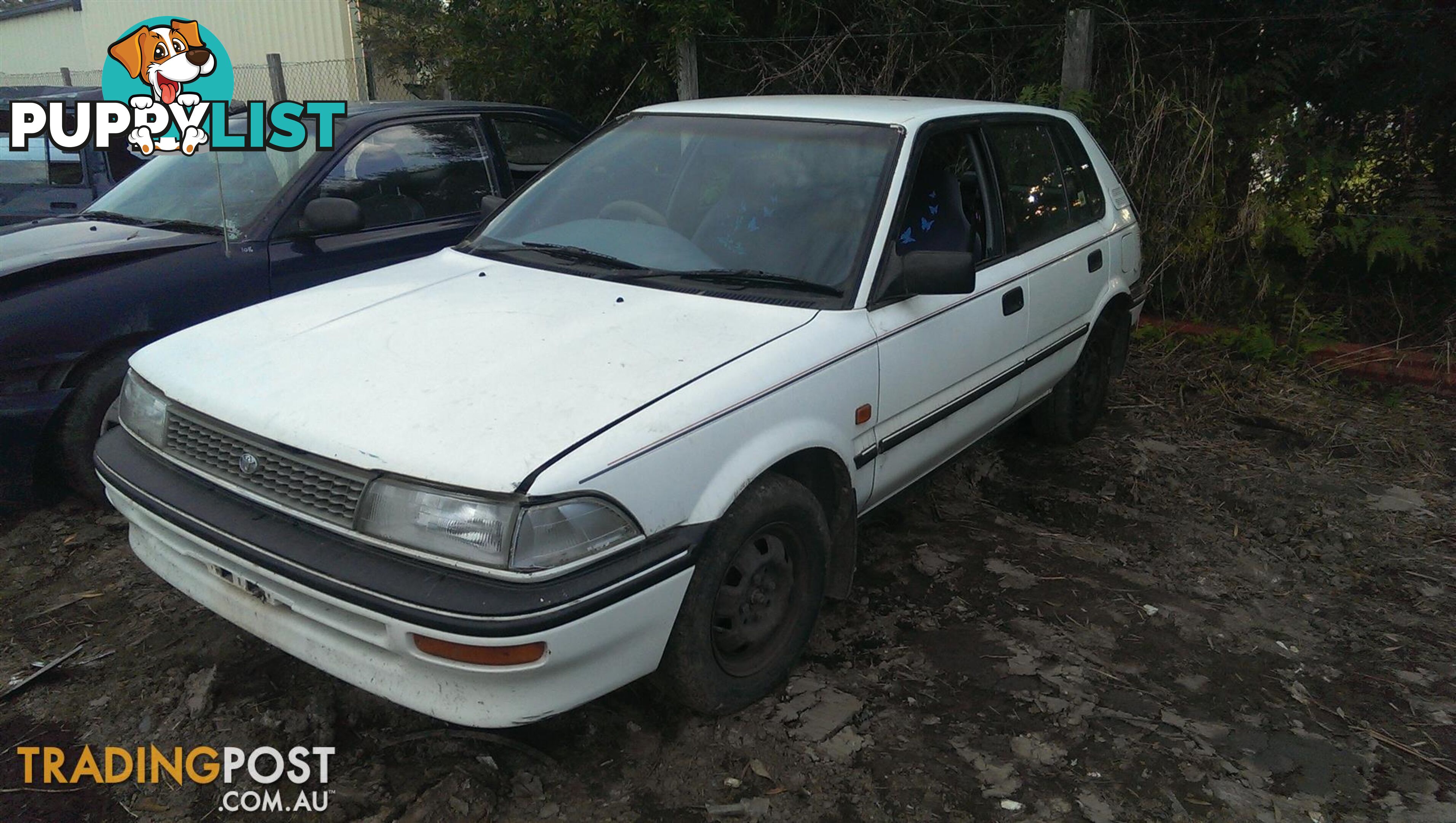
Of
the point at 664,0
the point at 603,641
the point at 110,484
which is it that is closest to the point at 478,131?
the point at 664,0

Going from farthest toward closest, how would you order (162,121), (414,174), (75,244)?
(162,121)
(414,174)
(75,244)

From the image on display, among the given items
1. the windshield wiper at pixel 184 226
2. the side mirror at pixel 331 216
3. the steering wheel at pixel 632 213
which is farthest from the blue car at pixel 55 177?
the steering wheel at pixel 632 213

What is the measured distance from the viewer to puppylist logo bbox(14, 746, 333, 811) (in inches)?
101

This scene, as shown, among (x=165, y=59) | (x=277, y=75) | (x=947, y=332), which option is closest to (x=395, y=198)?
(x=947, y=332)

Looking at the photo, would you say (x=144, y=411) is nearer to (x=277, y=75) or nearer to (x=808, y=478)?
(x=808, y=478)

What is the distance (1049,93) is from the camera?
250 inches

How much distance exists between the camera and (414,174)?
4977 mm

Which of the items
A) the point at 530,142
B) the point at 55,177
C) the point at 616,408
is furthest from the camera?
the point at 55,177

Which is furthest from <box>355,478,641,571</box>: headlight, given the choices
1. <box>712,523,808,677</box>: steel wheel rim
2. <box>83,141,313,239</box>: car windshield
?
<box>83,141,313,239</box>: car windshield

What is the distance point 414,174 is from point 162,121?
360cm

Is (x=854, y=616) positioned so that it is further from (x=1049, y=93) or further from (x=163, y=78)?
(x=163, y=78)

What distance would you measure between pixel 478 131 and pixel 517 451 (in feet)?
11.4

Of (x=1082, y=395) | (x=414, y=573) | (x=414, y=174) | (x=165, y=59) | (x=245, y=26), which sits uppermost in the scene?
(x=245, y=26)

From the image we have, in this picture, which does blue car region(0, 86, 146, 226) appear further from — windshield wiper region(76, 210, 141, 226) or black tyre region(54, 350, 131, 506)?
black tyre region(54, 350, 131, 506)
